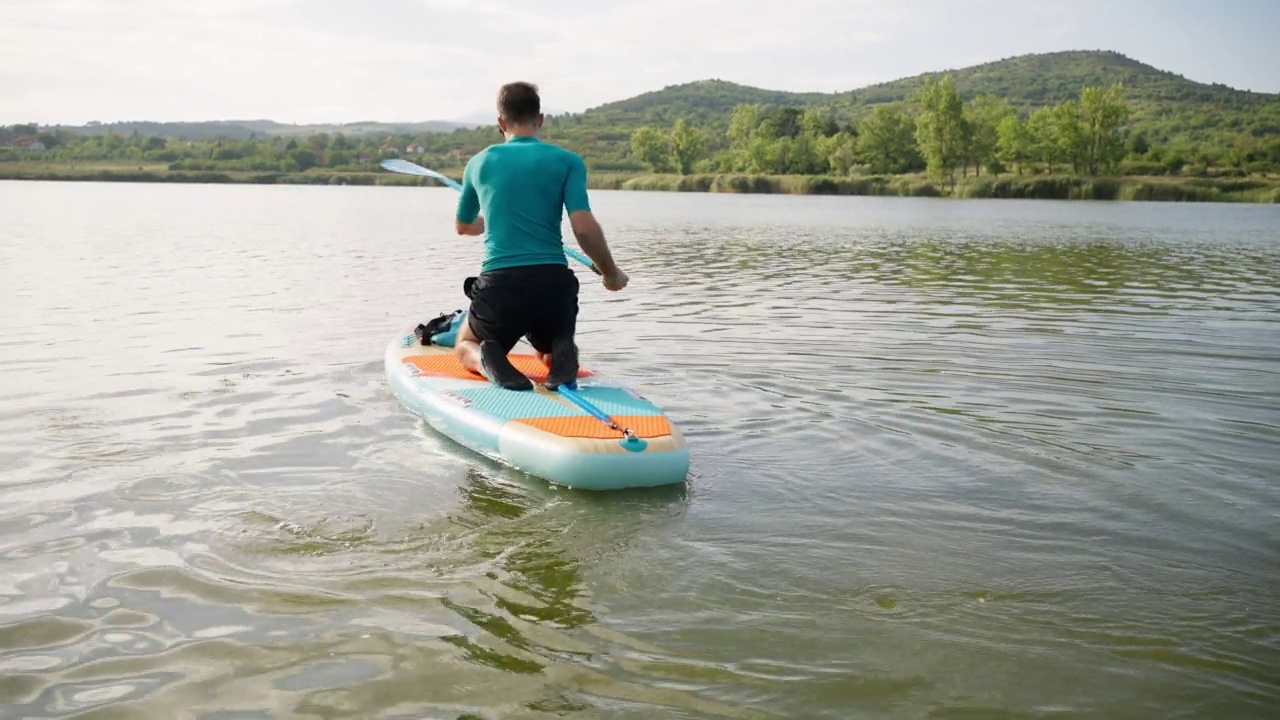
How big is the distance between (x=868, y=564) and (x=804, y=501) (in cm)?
95

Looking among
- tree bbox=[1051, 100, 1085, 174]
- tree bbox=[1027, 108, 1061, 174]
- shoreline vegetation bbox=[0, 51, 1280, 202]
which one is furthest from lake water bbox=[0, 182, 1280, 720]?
tree bbox=[1027, 108, 1061, 174]

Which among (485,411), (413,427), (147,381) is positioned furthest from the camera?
(147,381)

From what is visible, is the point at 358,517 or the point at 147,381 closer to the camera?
the point at 358,517

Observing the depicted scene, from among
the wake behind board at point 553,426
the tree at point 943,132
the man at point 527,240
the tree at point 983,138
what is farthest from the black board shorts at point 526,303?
the tree at point 983,138

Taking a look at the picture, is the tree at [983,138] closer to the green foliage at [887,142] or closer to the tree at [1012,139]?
the tree at [1012,139]

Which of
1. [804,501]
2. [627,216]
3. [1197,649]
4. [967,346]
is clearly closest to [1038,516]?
[804,501]

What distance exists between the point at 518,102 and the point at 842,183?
88.4m

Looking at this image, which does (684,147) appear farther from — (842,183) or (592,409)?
(592,409)

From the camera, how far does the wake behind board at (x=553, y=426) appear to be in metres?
5.82

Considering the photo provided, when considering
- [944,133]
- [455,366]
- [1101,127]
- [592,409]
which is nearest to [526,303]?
[592,409]

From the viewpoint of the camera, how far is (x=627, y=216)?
44469 mm

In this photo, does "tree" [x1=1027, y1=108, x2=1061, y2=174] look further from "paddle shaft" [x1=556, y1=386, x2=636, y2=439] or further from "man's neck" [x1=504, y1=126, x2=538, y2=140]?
"paddle shaft" [x1=556, y1=386, x2=636, y2=439]

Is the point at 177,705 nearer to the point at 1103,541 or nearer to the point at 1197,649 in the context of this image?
the point at 1197,649

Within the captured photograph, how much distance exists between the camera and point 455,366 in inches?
312
